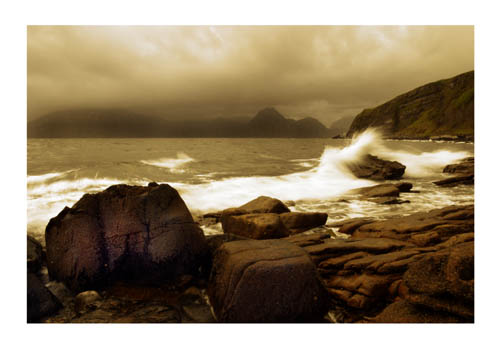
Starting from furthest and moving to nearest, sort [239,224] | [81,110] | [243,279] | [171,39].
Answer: [81,110] → [239,224] → [171,39] → [243,279]

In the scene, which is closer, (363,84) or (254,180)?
(363,84)

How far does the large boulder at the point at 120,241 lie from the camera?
10.5ft

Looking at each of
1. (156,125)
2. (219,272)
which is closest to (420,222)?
(219,272)

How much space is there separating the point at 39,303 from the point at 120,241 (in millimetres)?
926

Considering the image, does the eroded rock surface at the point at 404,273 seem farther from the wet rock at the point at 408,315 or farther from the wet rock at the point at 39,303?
the wet rock at the point at 39,303

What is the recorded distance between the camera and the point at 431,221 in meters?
4.39

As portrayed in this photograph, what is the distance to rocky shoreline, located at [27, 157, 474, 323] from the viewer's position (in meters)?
2.48

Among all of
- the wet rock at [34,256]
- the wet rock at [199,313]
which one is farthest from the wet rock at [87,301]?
the wet rock at [34,256]

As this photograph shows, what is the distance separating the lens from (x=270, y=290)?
97.2 inches

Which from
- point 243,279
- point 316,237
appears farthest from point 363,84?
point 243,279
